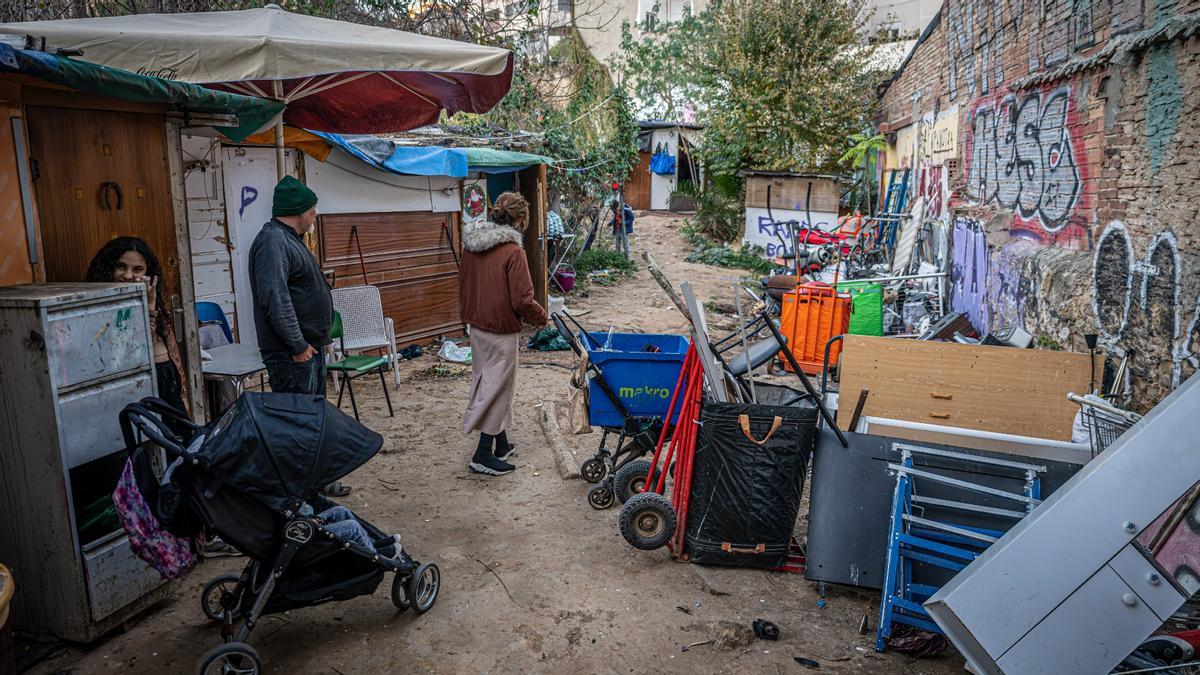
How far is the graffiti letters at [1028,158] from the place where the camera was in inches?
265

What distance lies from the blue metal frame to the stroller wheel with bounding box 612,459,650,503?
170 cm

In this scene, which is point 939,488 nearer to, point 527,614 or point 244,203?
point 527,614

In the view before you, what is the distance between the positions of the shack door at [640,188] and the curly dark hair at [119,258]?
1075 inches

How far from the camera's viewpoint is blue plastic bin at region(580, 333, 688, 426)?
502 cm

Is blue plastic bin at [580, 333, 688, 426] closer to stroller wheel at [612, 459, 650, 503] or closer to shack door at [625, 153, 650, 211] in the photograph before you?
stroller wheel at [612, 459, 650, 503]

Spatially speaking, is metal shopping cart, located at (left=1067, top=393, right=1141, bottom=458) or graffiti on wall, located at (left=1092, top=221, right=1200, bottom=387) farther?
graffiti on wall, located at (left=1092, top=221, right=1200, bottom=387)

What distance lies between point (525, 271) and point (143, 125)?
243cm

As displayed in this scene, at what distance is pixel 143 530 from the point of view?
120 inches

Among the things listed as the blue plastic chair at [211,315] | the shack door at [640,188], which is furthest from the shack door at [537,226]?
the shack door at [640,188]

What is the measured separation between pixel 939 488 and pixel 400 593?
270 centimetres

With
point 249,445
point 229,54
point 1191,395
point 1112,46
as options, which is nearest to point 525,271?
point 229,54

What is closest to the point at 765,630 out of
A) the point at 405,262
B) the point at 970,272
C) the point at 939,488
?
the point at 939,488

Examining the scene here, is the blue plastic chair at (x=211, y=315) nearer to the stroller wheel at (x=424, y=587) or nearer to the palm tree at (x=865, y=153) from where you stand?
the stroller wheel at (x=424, y=587)

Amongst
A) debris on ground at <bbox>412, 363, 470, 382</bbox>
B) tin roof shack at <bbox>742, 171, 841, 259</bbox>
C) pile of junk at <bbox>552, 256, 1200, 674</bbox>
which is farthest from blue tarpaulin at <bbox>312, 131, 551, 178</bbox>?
tin roof shack at <bbox>742, 171, 841, 259</bbox>
